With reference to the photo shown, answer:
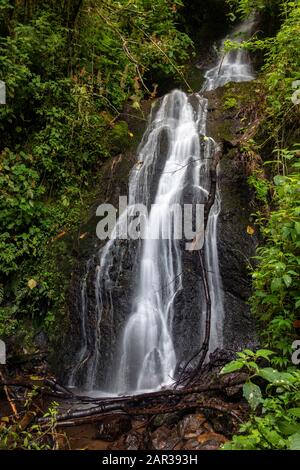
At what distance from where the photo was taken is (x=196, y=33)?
11.8 m

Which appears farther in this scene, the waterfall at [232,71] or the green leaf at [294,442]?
the waterfall at [232,71]

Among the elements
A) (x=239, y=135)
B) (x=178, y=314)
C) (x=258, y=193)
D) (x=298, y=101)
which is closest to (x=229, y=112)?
(x=239, y=135)

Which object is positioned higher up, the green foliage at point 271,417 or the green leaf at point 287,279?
the green leaf at point 287,279

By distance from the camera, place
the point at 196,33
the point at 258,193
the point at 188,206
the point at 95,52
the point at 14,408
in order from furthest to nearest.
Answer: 1. the point at 196,33
2. the point at 95,52
3. the point at 188,206
4. the point at 258,193
5. the point at 14,408

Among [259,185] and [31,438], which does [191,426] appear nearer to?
[31,438]

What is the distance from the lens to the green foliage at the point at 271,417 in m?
2.42

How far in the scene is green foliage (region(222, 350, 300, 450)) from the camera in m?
2.42

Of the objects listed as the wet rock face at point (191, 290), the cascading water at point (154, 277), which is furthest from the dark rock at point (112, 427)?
the wet rock face at point (191, 290)

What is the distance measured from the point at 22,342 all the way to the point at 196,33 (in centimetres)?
1036

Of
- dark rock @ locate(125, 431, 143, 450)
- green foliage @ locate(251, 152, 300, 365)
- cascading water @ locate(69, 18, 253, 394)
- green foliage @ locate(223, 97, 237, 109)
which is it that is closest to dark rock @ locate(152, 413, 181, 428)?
dark rock @ locate(125, 431, 143, 450)

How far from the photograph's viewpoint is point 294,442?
7.46ft

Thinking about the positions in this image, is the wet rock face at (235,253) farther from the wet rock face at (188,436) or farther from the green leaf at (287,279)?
the green leaf at (287,279)

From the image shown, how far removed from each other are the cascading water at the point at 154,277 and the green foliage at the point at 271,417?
2.20 m
